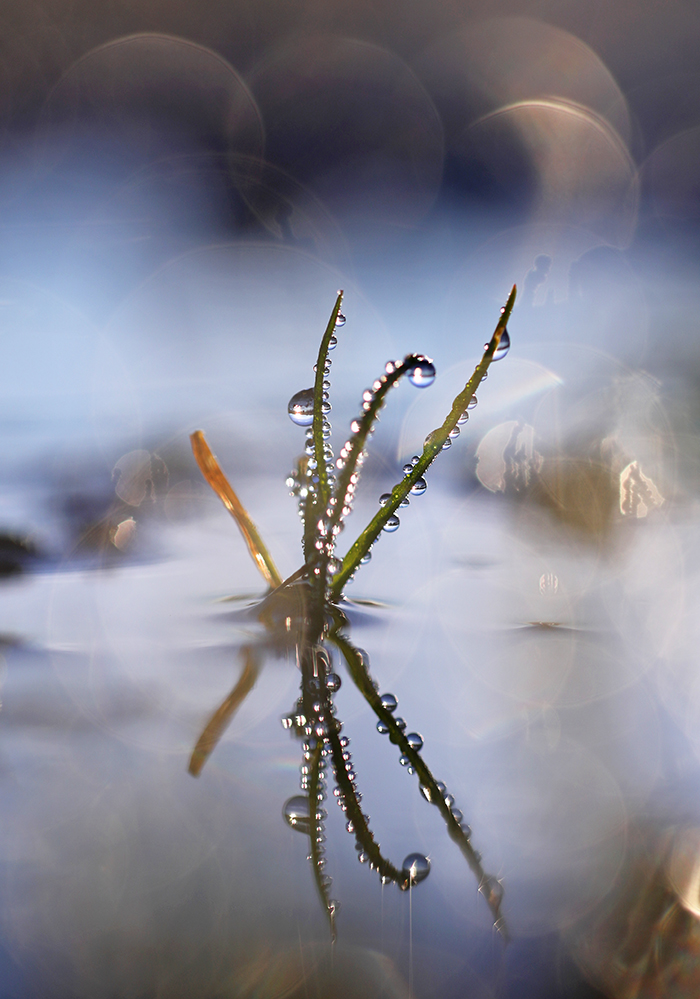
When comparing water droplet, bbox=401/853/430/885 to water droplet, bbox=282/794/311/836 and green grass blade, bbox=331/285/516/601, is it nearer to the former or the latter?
water droplet, bbox=282/794/311/836

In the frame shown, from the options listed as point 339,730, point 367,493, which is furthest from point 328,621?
point 367,493

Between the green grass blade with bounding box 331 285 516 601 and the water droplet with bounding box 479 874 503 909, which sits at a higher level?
the green grass blade with bounding box 331 285 516 601

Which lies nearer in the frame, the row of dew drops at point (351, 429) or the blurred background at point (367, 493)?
the blurred background at point (367, 493)

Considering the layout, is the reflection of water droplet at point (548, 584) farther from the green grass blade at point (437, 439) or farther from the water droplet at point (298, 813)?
the water droplet at point (298, 813)

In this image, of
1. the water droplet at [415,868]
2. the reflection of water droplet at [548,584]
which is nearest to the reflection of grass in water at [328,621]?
the water droplet at [415,868]

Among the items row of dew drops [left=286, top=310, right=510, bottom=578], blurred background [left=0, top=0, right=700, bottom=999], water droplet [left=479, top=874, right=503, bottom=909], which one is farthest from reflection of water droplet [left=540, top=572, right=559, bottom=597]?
water droplet [left=479, top=874, right=503, bottom=909]

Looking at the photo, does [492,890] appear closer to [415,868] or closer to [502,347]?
[415,868]

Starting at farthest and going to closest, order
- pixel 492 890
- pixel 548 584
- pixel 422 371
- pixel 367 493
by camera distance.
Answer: pixel 367 493, pixel 548 584, pixel 422 371, pixel 492 890

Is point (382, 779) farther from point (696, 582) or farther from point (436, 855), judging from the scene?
point (696, 582)
